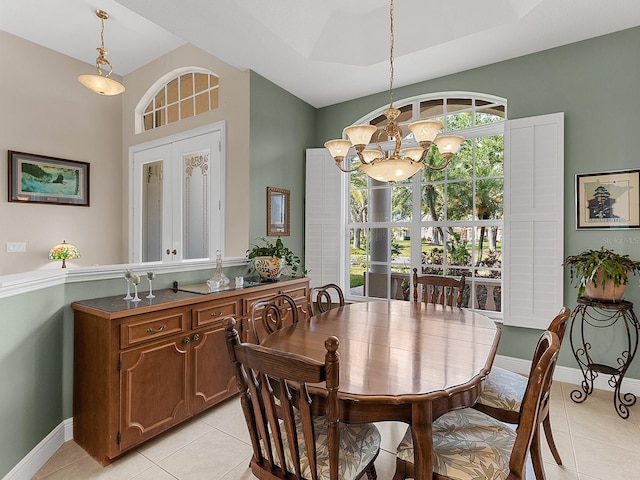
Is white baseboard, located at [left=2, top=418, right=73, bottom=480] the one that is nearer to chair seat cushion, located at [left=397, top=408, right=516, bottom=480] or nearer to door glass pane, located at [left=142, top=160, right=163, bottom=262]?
chair seat cushion, located at [left=397, top=408, right=516, bottom=480]

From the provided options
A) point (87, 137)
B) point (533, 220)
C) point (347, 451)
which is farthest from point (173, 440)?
point (87, 137)

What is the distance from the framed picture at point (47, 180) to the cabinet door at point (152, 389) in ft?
11.0

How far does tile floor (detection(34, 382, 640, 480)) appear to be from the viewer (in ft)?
6.20

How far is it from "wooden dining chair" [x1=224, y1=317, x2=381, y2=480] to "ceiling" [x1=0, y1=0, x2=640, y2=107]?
8.54 feet

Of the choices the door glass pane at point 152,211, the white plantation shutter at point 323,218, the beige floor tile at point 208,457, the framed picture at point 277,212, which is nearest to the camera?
the beige floor tile at point 208,457

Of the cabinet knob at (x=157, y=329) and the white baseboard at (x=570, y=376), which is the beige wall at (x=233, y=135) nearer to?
the cabinet knob at (x=157, y=329)

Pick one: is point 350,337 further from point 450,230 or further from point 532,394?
point 450,230

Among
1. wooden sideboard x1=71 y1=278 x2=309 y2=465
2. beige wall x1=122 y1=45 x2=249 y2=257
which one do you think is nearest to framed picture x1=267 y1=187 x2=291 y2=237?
beige wall x1=122 y1=45 x2=249 y2=257

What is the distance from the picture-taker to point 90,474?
74.5 inches

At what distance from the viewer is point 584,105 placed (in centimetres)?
294

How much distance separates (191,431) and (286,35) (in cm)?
322

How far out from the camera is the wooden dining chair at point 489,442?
1.18 m

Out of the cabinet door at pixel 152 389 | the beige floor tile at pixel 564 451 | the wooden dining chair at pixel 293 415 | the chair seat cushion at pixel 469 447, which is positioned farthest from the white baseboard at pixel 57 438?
the chair seat cushion at pixel 469 447

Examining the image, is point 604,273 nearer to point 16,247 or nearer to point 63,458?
point 63,458
